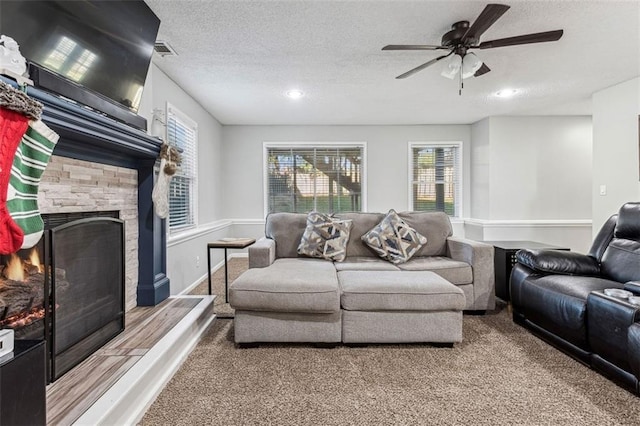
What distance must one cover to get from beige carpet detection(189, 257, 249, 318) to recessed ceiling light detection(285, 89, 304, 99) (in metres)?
2.42

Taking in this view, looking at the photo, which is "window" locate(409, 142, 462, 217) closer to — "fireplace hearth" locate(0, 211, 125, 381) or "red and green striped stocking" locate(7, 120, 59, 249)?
"fireplace hearth" locate(0, 211, 125, 381)

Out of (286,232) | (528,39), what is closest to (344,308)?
(286,232)

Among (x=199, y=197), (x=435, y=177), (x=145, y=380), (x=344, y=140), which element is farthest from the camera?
(x=435, y=177)

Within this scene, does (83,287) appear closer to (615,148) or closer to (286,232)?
(286,232)

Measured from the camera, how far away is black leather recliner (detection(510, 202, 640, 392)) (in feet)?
5.66

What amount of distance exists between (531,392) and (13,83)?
2727 mm

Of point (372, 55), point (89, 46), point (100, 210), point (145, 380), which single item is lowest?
point (145, 380)

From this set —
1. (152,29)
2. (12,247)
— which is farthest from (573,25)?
(12,247)

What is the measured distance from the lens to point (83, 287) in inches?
71.7

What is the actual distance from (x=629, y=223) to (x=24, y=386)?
3605mm

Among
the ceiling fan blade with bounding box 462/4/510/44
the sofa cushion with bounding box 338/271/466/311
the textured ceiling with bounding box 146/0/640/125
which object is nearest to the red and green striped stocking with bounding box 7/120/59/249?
the textured ceiling with bounding box 146/0/640/125

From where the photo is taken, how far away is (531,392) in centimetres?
174

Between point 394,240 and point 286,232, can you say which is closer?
point 394,240

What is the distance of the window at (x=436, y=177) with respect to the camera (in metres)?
5.69
